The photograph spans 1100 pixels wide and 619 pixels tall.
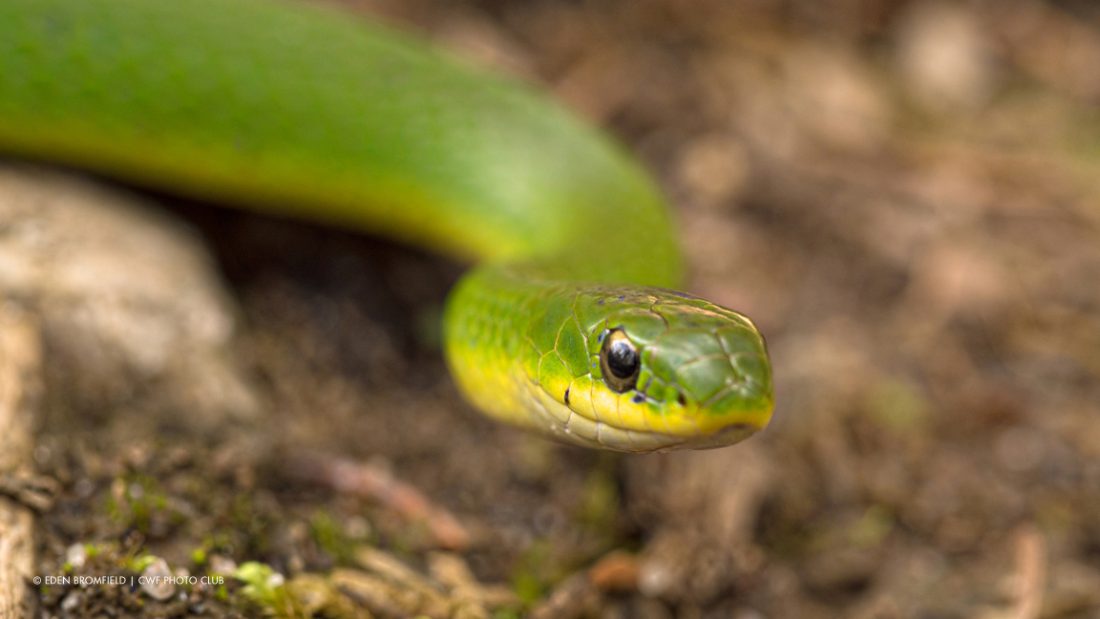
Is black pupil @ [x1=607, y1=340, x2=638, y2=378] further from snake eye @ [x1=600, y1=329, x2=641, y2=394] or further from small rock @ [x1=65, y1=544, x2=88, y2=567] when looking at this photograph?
small rock @ [x1=65, y1=544, x2=88, y2=567]

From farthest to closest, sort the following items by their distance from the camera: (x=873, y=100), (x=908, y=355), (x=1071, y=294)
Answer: (x=873, y=100), (x=1071, y=294), (x=908, y=355)

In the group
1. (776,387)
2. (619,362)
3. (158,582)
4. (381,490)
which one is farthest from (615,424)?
(776,387)

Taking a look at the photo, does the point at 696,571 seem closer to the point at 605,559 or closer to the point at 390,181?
the point at 605,559

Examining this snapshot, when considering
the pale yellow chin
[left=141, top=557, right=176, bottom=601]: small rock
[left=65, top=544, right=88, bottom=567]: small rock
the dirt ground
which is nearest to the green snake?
the pale yellow chin

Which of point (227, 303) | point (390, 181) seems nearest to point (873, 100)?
point (390, 181)

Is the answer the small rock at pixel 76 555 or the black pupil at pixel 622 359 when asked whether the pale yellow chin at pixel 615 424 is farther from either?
the small rock at pixel 76 555

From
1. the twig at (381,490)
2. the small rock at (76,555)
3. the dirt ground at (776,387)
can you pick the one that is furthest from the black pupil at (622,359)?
the small rock at (76,555)
